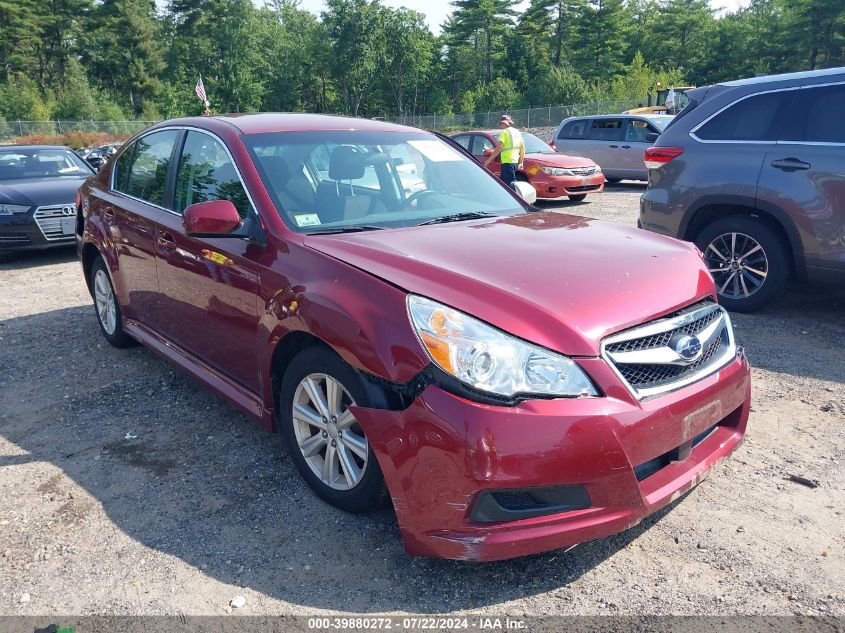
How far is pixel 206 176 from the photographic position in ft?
12.4

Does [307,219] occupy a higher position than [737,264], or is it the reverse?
[307,219]

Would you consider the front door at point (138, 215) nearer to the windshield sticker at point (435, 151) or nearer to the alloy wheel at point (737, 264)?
the windshield sticker at point (435, 151)

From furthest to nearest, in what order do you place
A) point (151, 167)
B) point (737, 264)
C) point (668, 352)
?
point (737, 264) < point (151, 167) < point (668, 352)

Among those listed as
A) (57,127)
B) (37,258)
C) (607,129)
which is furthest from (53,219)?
(57,127)

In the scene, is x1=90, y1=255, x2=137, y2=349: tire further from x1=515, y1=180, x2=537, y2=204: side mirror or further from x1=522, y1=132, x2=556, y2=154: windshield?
x1=522, y1=132, x2=556, y2=154: windshield

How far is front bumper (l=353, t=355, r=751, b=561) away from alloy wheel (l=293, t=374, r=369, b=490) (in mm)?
297

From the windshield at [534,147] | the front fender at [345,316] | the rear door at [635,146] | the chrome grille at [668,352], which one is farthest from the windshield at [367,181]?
the rear door at [635,146]

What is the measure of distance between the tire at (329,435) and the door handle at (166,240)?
1.32 metres

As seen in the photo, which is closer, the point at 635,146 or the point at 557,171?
the point at 557,171

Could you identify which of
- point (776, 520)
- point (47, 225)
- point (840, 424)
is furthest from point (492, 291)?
point (47, 225)

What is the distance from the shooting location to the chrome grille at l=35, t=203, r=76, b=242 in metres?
8.55

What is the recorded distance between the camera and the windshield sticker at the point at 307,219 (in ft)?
10.5

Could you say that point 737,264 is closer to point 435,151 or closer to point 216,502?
point 435,151

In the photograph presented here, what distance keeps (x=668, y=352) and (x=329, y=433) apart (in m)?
1.43
